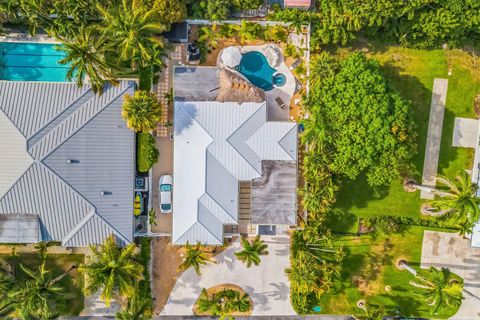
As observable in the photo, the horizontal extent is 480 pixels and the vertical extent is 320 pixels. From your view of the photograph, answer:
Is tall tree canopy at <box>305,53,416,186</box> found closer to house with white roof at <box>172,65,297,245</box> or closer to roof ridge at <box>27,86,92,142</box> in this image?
house with white roof at <box>172,65,297,245</box>

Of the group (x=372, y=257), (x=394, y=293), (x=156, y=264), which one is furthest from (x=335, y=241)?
(x=156, y=264)

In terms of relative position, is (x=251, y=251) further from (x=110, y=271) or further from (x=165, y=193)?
(x=110, y=271)

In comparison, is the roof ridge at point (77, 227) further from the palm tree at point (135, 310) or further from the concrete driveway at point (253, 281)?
the concrete driveway at point (253, 281)

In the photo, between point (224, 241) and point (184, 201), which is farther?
point (224, 241)

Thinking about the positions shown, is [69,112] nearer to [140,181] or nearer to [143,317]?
[140,181]

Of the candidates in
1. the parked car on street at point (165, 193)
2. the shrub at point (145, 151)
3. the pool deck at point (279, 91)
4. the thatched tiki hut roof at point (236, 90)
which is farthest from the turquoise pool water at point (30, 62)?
the pool deck at point (279, 91)

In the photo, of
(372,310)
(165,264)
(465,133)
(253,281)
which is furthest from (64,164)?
(465,133)
